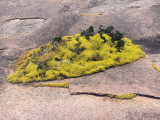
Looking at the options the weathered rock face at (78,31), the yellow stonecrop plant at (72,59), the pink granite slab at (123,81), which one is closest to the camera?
the weathered rock face at (78,31)

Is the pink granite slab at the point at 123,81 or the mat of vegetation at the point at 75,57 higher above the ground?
the mat of vegetation at the point at 75,57

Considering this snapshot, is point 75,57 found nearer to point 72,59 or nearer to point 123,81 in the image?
point 72,59

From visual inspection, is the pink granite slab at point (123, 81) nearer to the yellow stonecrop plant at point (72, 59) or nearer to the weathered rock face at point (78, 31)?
the weathered rock face at point (78, 31)

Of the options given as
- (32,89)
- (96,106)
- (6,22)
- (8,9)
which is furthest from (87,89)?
(8,9)

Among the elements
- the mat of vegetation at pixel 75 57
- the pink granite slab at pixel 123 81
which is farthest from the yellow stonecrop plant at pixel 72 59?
the pink granite slab at pixel 123 81

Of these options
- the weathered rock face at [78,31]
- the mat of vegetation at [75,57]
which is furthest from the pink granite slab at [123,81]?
the mat of vegetation at [75,57]

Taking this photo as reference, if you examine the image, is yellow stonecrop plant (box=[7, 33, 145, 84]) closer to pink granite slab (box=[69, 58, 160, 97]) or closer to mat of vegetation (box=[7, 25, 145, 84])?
mat of vegetation (box=[7, 25, 145, 84])

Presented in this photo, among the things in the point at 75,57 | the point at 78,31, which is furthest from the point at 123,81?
the point at 78,31

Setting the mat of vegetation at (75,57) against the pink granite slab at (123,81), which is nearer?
the pink granite slab at (123,81)

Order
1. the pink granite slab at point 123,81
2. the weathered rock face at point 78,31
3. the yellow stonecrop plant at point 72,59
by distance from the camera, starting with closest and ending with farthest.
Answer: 1. the weathered rock face at point 78,31
2. the pink granite slab at point 123,81
3. the yellow stonecrop plant at point 72,59

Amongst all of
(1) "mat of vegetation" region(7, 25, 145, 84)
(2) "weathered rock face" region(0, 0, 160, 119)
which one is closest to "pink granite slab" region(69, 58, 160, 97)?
(2) "weathered rock face" region(0, 0, 160, 119)
